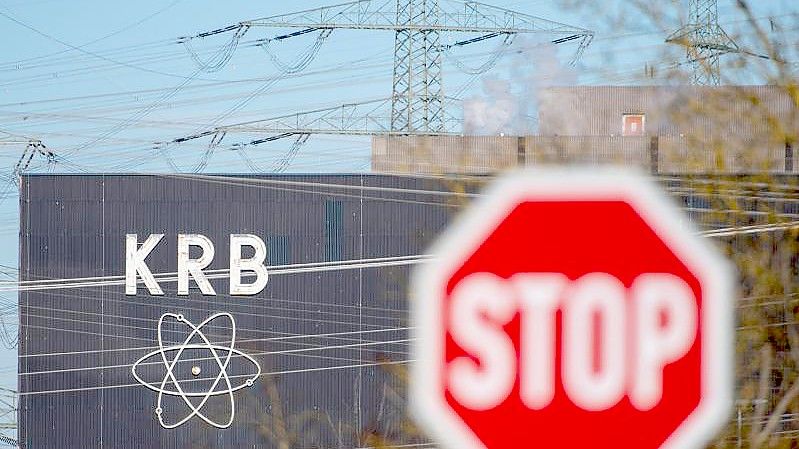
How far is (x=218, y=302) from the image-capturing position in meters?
28.1

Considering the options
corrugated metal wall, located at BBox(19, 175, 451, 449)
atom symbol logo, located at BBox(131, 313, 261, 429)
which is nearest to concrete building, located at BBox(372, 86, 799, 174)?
corrugated metal wall, located at BBox(19, 175, 451, 449)

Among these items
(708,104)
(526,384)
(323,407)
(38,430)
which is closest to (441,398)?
(526,384)

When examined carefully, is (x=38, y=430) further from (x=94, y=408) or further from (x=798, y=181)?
(x=798, y=181)

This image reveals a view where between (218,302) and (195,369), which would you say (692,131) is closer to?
(218,302)

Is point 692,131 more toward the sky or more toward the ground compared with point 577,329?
more toward the sky

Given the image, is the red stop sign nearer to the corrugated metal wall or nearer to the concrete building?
the concrete building

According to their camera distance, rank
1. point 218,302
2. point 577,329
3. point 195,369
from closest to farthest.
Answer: point 577,329 < point 218,302 < point 195,369

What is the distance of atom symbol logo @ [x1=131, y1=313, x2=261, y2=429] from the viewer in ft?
92.7

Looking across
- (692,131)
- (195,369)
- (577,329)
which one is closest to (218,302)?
(195,369)

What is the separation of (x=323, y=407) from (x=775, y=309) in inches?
957

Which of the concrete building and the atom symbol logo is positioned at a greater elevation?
the concrete building

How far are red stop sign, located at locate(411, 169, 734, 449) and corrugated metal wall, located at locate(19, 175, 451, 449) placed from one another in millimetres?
24892

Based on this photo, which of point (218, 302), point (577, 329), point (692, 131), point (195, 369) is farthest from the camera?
point (195, 369)

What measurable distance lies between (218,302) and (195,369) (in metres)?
1.73
